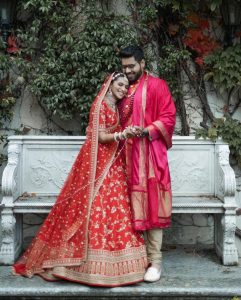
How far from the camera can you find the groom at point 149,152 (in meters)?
3.89

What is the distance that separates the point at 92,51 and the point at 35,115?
2.89 feet

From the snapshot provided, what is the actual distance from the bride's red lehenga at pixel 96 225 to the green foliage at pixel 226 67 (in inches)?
64.7

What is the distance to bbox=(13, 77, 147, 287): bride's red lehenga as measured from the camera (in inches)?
149

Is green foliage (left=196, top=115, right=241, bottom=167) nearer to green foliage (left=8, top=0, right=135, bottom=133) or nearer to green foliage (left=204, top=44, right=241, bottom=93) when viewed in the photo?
green foliage (left=204, top=44, right=241, bottom=93)

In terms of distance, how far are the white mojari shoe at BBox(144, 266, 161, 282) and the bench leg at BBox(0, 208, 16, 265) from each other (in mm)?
1217

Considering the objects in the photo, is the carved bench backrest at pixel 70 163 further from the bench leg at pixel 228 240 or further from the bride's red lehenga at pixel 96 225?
the bride's red lehenga at pixel 96 225

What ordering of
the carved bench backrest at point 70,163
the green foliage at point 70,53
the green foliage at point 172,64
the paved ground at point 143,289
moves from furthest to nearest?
the green foliage at point 172,64
the green foliage at point 70,53
the carved bench backrest at point 70,163
the paved ground at point 143,289

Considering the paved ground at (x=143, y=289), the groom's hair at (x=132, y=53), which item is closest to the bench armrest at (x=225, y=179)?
the paved ground at (x=143, y=289)

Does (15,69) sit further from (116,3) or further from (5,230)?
(5,230)

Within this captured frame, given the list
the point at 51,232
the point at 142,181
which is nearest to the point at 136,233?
the point at 142,181

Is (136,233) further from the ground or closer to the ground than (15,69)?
closer to the ground

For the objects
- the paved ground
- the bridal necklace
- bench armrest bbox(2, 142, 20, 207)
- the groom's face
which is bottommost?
the paved ground

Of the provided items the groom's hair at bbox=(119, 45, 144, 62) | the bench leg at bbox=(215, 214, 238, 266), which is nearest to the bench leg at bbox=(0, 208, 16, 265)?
the groom's hair at bbox=(119, 45, 144, 62)

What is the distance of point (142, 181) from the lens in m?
3.91
